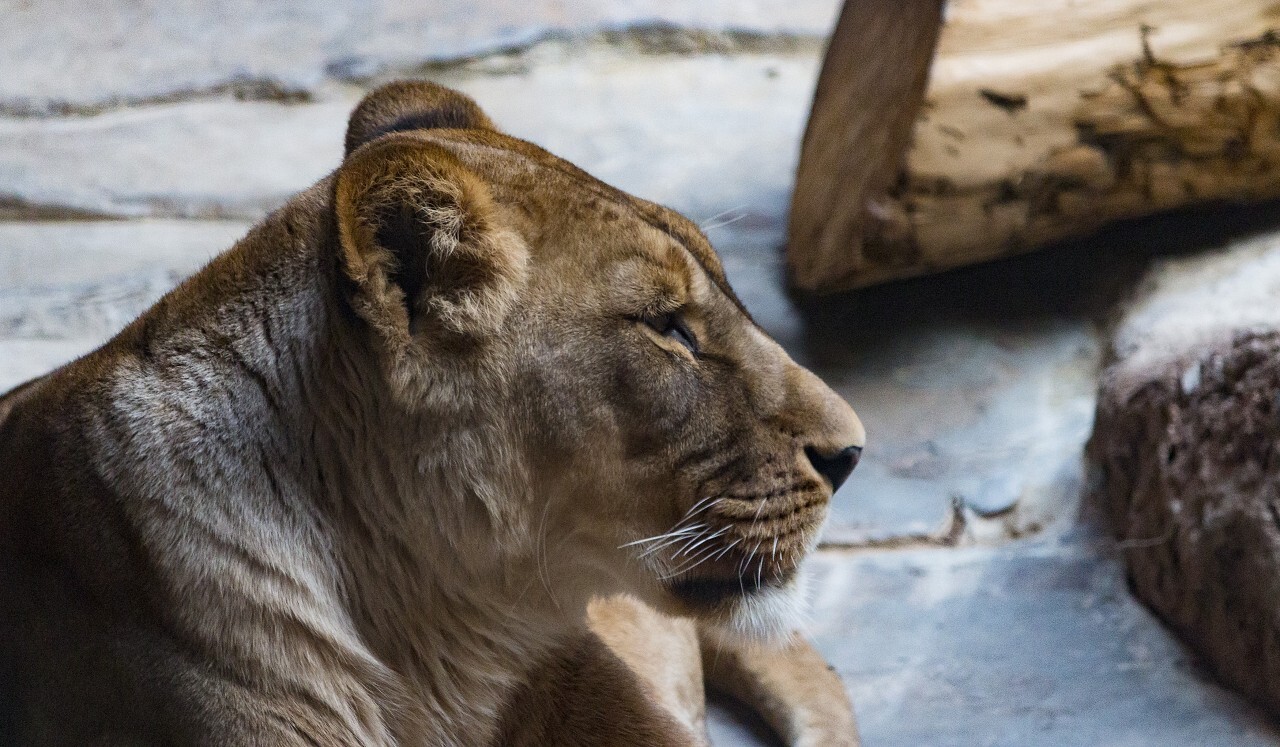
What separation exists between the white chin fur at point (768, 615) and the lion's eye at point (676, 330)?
433mm

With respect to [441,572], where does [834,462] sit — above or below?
above

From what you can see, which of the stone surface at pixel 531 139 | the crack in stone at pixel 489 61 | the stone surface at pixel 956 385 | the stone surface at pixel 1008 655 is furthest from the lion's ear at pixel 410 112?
the crack in stone at pixel 489 61

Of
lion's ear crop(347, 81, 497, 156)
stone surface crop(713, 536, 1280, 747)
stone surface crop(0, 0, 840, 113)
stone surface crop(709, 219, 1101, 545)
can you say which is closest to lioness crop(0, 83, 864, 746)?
lion's ear crop(347, 81, 497, 156)

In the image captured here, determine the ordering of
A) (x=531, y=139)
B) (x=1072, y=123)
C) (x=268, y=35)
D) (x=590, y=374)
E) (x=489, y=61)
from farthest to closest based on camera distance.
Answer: (x=268, y=35) → (x=489, y=61) → (x=531, y=139) → (x=1072, y=123) → (x=590, y=374)

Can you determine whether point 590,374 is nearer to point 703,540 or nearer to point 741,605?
point 703,540

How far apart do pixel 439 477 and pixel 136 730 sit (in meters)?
0.56

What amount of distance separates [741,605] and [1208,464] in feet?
4.59

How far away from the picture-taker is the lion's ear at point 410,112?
2324 millimetres

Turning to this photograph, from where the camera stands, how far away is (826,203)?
394 cm

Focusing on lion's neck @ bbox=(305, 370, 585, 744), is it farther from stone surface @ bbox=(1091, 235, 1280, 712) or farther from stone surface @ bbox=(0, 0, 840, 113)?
stone surface @ bbox=(0, 0, 840, 113)

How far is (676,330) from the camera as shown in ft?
6.59

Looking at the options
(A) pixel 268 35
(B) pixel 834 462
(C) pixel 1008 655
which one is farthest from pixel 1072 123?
(A) pixel 268 35

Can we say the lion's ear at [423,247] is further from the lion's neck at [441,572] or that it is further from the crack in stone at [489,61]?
the crack in stone at [489,61]

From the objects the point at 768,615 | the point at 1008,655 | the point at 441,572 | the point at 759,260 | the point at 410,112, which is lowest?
the point at 1008,655
